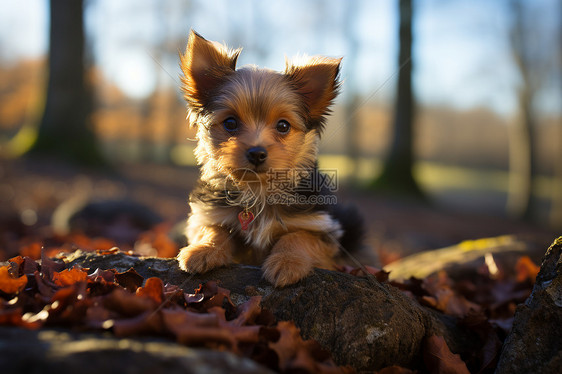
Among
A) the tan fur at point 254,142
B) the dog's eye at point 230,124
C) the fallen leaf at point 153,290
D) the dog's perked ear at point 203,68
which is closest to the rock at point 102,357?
the fallen leaf at point 153,290

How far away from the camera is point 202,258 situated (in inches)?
120

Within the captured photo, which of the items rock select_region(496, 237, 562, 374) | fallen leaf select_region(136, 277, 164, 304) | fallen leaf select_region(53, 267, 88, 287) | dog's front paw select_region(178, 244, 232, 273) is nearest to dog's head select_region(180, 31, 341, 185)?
dog's front paw select_region(178, 244, 232, 273)

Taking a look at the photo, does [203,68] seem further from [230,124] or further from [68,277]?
[68,277]

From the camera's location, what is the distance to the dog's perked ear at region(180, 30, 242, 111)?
3658 mm

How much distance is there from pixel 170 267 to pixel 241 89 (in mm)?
1648

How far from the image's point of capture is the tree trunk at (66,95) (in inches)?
579

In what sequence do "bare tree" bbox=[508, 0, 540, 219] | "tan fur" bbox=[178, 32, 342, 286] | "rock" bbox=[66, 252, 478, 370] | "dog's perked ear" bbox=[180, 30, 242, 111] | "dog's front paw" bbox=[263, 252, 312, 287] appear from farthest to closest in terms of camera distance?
"bare tree" bbox=[508, 0, 540, 219] → "dog's perked ear" bbox=[180, 30, 242, 111] → "tan fur" bbox=[178, 32, 342, 286] → "dog's front paw" bbox=[263, 252, 312, 287] → "rock" bbox=[66, 252, 478, 370]

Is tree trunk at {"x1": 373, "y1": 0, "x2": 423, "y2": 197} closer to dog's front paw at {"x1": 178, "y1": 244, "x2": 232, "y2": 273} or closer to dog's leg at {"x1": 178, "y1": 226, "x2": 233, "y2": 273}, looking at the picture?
dog's leg at {"x1": 178, "y1": 226, "x2": 233, "y2": 273}

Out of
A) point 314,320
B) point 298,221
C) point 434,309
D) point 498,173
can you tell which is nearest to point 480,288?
point 434,309

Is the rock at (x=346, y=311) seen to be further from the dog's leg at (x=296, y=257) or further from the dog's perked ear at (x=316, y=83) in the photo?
the dog's perked ear at (x=316, y=83)

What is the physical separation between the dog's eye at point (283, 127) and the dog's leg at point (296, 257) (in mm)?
940

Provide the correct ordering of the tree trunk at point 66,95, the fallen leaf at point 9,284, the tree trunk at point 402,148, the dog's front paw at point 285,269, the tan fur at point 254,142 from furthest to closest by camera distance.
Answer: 1. the tree trunk at point 402,148
2. the tree trunk at point 66,95
3. the tan fur at point 254,142
4. the dog's front paw at point 285,269
5. the fallen leaf at point 9,284

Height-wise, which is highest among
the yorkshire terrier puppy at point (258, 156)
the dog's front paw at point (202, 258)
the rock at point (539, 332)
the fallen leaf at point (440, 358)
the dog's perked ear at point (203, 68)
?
the dog's perked ear at point (203, 68)

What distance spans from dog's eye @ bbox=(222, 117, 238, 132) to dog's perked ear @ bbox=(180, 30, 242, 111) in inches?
12.9
